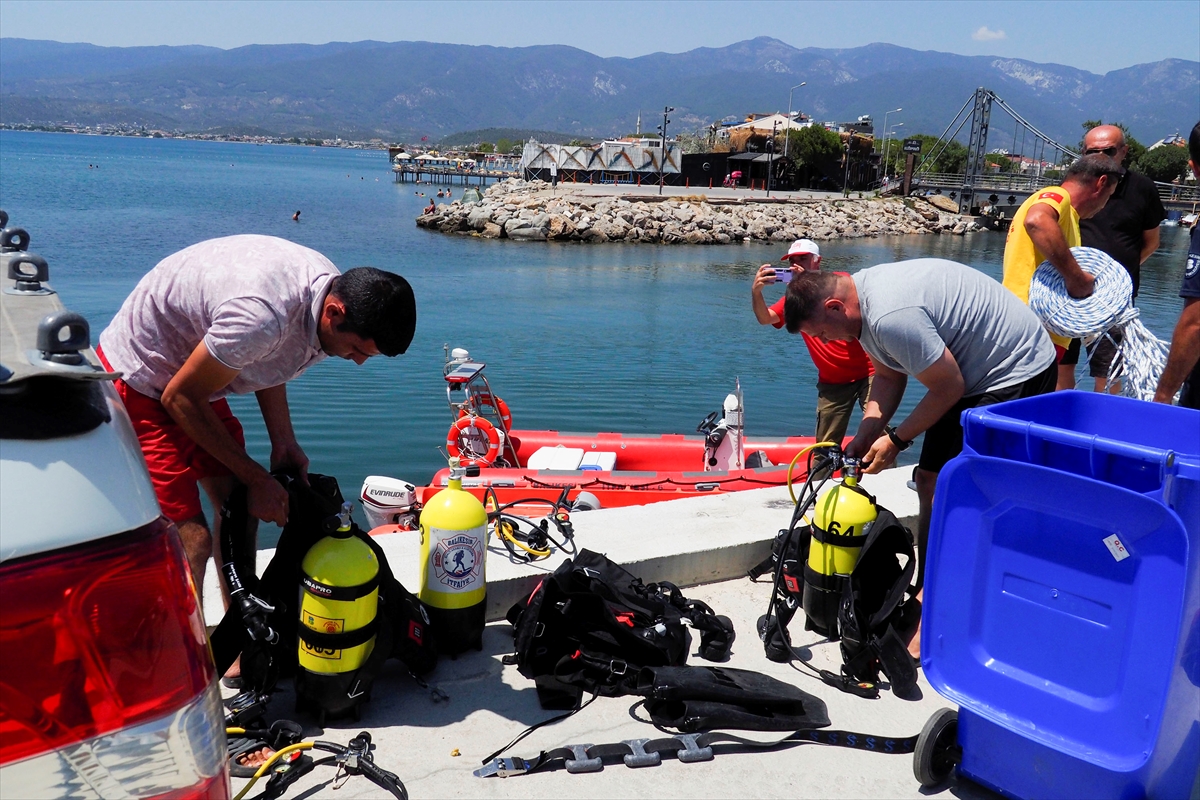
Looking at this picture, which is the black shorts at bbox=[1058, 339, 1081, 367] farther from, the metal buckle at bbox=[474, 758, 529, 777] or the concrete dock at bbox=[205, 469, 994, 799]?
the metal buckle at bbox=[474, 758, 529, 777]

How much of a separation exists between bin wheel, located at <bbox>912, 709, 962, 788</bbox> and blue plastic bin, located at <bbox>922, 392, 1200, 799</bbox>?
39 millimetres

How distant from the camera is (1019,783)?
8.04ft

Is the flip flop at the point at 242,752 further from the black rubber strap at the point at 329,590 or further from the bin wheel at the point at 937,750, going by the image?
the bin wheel at the point at 937,750

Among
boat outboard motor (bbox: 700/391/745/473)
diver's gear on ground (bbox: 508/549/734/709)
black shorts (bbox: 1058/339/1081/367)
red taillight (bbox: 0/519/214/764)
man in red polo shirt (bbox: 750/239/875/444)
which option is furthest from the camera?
boat outboard motor (bbox: 700/391/745/473)

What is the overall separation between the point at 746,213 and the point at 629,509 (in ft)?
139

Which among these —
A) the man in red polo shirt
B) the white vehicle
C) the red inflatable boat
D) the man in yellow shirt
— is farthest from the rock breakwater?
the white vehicle

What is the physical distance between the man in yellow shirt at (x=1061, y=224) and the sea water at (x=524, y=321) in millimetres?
3533

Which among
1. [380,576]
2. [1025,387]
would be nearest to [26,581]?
[380,576]

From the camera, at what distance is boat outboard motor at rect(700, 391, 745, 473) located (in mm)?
6812

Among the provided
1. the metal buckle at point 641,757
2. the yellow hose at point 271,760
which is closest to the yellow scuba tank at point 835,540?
the metal buckle at point 641,757

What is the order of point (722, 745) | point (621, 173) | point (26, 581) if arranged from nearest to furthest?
point (26, 581) < point (722, 745) < point (621, 173)

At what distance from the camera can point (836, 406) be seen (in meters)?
5.77

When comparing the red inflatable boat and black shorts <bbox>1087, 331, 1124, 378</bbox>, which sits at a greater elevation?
black shorts <bbox>1087, 331, 1124, 378</bbox>

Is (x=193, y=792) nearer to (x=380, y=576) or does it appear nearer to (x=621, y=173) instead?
(x=380, y=576)
